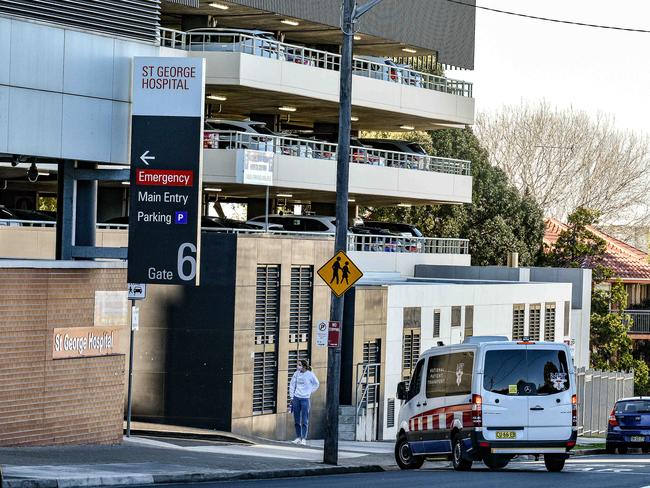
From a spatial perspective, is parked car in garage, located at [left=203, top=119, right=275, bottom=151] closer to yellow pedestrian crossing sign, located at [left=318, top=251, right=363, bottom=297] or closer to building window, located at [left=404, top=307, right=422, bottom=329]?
building window, located at [left=404, top=307, right=422, bottom=329]

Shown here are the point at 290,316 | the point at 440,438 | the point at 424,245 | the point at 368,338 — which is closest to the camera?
the point at 440,438

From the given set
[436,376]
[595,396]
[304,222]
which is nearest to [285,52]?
[304,222]

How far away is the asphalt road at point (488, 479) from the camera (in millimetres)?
20062

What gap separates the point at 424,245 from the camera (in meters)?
56.6

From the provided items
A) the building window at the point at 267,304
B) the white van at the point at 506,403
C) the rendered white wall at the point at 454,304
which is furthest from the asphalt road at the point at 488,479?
the rendered white wall at the point at 454,304

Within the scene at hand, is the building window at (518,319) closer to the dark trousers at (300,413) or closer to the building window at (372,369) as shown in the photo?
the building window at (372,369)

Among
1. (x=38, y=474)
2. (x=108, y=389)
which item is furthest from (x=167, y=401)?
(x=38, y=474)

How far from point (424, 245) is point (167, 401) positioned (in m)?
26.7

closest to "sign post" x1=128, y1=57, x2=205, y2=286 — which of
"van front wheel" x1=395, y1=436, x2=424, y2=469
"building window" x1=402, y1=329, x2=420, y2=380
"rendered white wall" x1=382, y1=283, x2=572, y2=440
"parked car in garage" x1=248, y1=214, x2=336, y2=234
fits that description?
"van front wheel" x1=395, y1=436, x2=424, y2=469

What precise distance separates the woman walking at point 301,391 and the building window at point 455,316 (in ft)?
40.1

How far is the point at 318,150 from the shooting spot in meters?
51.8

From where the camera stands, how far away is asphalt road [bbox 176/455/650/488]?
65.8 ft

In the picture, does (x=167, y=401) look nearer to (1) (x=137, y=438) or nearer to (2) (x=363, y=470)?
(1) (x=137, y=438)

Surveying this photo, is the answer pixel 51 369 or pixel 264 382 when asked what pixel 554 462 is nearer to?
pixel 51 369
